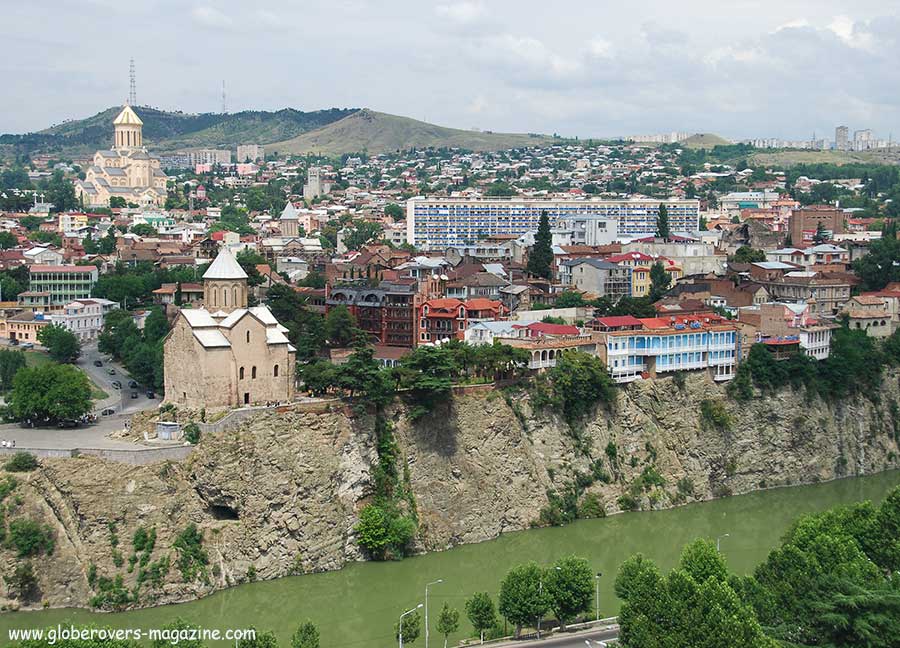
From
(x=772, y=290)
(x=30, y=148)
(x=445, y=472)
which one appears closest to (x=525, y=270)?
(x=772, y=290)

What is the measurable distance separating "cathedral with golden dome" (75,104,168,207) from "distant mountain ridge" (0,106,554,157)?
158ft

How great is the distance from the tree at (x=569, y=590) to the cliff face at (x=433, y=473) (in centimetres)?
595

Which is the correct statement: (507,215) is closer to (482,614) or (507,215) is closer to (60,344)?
(60,344)

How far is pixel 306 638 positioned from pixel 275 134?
131 meters

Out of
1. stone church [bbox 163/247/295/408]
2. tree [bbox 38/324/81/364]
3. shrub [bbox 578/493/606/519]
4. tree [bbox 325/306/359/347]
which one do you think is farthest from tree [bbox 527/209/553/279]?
stone church [bbox 163/247/295/408]

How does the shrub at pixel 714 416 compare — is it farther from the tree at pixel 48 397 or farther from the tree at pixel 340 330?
the tree at pixel 48 397

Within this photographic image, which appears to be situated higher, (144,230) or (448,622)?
(144,230)

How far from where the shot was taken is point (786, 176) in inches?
3533

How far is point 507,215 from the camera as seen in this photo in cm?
6400

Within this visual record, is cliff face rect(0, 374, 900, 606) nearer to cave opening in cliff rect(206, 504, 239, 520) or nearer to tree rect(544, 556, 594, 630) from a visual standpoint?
cave opening in cliff rect(206, 504, 239, 520)

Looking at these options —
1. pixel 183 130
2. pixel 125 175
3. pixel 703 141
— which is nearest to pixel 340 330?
pixel 125 175

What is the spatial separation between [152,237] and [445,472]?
3261cm

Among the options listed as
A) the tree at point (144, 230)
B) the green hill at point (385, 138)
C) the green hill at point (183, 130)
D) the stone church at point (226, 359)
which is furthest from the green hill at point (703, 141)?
the stone church at point (226, 359)

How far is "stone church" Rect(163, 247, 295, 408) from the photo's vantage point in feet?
95.8
